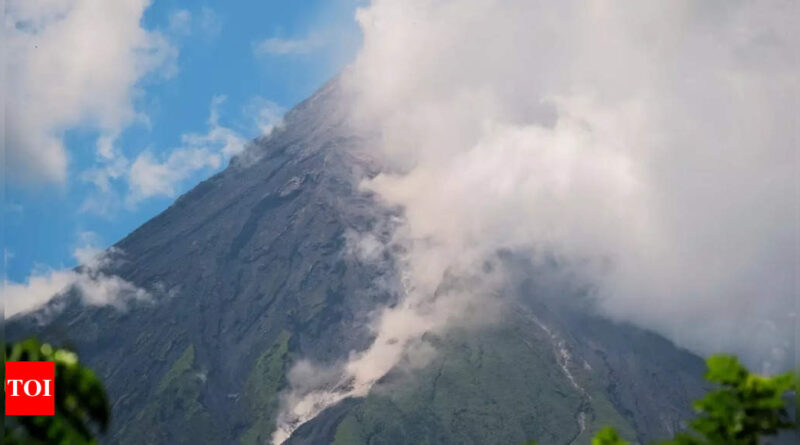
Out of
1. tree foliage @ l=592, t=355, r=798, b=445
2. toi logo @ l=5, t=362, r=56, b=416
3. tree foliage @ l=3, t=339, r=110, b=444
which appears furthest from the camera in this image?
tree foliage @ l=592, t=355, r=798, b=445

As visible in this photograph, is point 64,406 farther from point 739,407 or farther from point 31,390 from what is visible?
point 739,407

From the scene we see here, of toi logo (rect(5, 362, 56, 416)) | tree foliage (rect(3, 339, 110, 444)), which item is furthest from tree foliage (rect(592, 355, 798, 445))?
toi logo (rect(5, 362, 56, 416))

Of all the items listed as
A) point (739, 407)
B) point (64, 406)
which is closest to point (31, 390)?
point (64, 406)

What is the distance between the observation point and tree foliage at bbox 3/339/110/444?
60.6 feet

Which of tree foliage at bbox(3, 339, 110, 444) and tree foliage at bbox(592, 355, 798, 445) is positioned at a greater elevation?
tree foliage at bbox(3, 339, 110, 444)

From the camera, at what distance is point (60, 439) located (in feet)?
63.1

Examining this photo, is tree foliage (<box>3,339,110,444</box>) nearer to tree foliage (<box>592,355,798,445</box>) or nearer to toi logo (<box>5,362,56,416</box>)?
toi logo (<box>5,362,56,416</box>)

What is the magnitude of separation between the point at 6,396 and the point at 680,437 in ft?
56.2

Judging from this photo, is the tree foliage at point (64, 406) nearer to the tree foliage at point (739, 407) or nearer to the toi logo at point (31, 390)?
the toi logo at point (31, 390)

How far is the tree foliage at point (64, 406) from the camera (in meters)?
18.5

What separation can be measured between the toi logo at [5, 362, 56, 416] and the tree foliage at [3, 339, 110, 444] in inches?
4.7

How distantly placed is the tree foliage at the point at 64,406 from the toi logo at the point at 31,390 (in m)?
0.12

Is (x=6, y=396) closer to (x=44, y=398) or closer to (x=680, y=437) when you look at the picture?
(x=44, y=398)

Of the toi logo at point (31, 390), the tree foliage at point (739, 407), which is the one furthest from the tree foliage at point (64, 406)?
the tree foliage at point (739, 407)
